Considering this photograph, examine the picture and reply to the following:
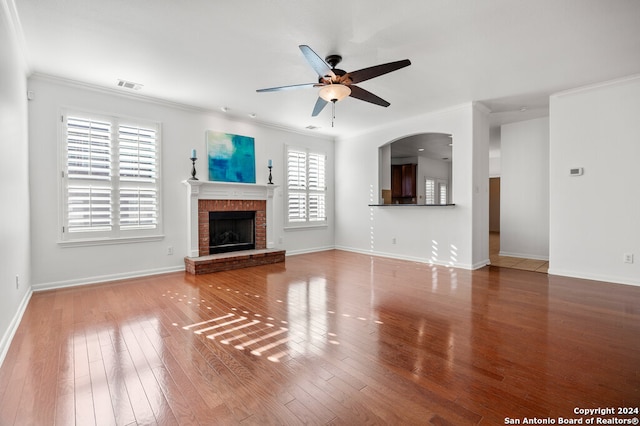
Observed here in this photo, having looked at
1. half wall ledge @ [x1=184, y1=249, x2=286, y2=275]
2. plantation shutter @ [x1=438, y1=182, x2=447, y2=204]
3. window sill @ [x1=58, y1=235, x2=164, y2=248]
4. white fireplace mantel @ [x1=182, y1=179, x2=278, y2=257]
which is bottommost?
half wall ledge @ [x1=184, y1=249, x2=286, y2=275]

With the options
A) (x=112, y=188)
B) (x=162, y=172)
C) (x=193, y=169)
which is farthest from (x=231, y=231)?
(x=112, y=188)

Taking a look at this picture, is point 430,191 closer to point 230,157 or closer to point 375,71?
point 230,157

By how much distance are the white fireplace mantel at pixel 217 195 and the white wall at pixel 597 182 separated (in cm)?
→ 489

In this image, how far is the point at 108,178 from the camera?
4.39 m

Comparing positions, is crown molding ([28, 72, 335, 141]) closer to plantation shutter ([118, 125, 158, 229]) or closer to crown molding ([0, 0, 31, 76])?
crown molding ([0, 0, 31, 76])

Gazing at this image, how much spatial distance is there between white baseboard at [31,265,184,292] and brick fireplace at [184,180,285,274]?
35 centimetres

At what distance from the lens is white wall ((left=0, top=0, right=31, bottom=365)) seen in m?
2.40

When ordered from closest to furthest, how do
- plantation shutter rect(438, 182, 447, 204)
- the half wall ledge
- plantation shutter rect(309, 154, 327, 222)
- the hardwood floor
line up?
the hardwood floor
the half wall ledge
plantation shutter rect(309, 154, 327, 222)
plantation shutter rect(438, 182, 447, 204)

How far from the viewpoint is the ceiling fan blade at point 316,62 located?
2.63m

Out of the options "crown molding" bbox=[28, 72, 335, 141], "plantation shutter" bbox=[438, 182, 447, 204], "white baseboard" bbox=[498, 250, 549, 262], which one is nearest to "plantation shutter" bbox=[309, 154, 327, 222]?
"crown molding" bbox=[28, 72, 335, 141]

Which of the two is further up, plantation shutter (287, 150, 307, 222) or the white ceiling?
the white ceiling

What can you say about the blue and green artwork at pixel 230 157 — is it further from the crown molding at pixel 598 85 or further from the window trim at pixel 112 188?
the crown molding at pixel 598 85

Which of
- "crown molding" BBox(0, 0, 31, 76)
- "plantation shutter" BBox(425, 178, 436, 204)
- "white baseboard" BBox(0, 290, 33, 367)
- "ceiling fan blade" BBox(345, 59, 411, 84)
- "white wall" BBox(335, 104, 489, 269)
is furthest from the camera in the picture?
"plantation shutter" BBox(425, 178, 436, 204)

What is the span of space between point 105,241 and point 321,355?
3.87 metres
